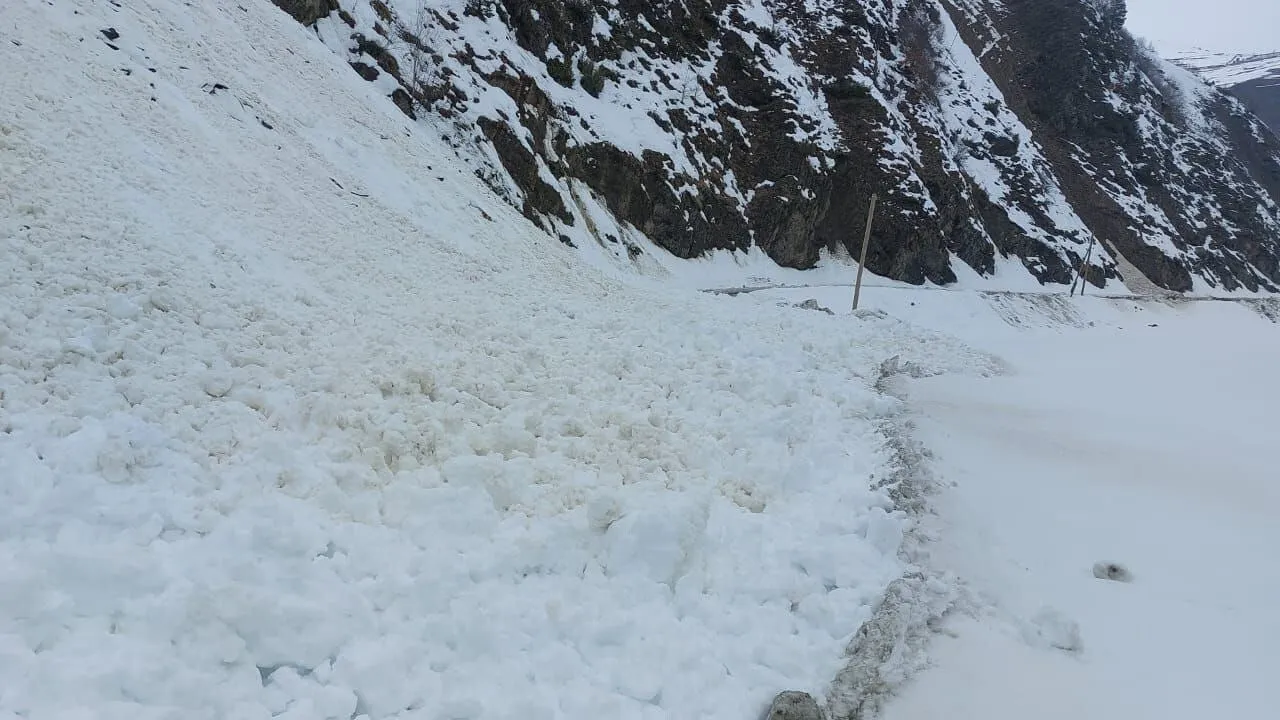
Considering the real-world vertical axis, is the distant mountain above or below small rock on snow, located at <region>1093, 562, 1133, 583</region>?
above

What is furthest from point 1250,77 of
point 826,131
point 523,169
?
point 523,169

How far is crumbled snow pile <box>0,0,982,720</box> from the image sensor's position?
353 centimetres

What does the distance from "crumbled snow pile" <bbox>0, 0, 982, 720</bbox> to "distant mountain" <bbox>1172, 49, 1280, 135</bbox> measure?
159m

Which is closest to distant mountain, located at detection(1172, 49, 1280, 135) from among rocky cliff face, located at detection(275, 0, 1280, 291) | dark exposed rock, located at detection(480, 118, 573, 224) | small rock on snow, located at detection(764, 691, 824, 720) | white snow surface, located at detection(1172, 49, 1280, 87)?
white snow surface, located at detection(1172, 49, 1280, 87)

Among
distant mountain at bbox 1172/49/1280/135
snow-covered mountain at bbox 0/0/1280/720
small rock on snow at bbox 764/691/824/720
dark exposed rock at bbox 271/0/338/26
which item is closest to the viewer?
snow-covered mountain at bbox 0/0/1280/720

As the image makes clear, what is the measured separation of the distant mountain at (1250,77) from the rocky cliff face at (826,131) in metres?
80.0

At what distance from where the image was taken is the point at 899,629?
15.8ft

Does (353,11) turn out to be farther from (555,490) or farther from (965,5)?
(965,5)

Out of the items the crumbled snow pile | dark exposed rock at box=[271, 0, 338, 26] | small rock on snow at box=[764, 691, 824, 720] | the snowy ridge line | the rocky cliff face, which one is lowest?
the crumbled snow pile

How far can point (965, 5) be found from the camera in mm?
72375

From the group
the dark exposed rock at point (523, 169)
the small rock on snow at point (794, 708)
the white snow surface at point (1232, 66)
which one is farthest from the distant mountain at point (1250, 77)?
the small rock on snow at point (794, 708)

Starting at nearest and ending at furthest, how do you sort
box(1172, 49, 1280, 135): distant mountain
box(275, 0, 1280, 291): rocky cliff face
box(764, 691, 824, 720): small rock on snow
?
1. box(764, 691, 824, 720): small rock on snow
2. box(275, 0, 1280, 291): rocky cliff face
3. box(1172, 49, 1280, 135): distant mountain

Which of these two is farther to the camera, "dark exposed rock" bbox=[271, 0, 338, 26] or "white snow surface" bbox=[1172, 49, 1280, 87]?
"white snow surface" bbox=[1172, 49, 1280, 87]

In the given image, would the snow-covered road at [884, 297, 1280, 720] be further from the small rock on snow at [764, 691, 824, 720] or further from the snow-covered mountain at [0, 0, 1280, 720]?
the small rock on snow at [764, 691, 824, 720]
